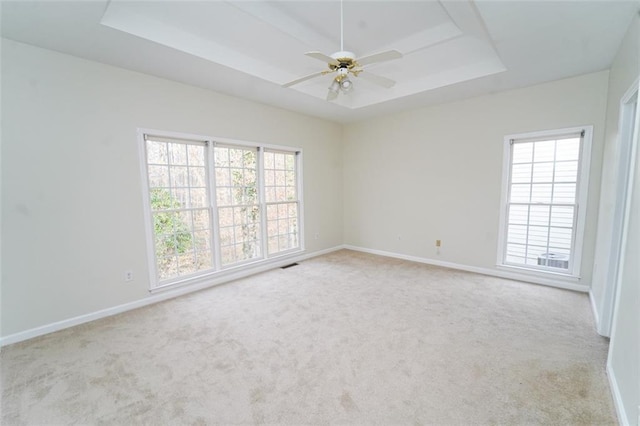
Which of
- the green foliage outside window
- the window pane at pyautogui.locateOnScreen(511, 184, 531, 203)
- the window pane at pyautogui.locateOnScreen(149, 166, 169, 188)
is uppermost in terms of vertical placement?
the window pane at pyautogui.locateOnScreen(149, 166, 169, 188)

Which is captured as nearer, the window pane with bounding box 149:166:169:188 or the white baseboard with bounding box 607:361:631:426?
the white baseboard with bounding box 607:361:631:426

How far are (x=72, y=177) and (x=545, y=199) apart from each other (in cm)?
584

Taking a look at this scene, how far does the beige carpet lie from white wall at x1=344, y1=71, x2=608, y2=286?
1262 mm

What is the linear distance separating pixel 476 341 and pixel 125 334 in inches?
133

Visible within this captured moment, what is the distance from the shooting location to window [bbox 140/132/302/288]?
344 cm

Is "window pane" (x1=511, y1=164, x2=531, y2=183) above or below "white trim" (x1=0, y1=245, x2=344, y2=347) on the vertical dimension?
above

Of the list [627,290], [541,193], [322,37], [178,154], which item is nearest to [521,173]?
[541,193]

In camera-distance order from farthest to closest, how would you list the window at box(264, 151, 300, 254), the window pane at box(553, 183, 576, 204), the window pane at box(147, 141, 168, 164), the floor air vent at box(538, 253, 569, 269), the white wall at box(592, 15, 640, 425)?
the window at box(264, 151, 300, 254)
the floor air vent at box(538, 253, 569, 269)
the window pane at box(553, 183, 576, 204)
the window pane at box(147, 141, 168, 164)
the white wall at box(592, 15, 640, 425)

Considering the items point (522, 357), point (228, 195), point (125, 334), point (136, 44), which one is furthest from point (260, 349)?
point (136, 44)

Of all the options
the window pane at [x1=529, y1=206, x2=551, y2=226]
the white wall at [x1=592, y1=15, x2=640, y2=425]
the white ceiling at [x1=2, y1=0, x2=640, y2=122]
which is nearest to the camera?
the white wall at [x1=592, y1=15, x2=640, y2=425]

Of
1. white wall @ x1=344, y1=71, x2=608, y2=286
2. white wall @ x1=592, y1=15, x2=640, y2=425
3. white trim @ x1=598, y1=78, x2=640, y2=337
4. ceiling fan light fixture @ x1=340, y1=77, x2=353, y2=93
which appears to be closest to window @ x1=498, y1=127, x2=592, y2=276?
white wall @ x1=344, y1=71, x2=608, y2=286

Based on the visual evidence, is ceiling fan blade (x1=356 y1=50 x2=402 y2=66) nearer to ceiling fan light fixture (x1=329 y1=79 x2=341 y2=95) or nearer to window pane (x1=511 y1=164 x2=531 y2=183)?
ceiling fan light fixture (x1=329 y1=79 x2=341 y2=95)

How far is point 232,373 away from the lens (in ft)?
6.81

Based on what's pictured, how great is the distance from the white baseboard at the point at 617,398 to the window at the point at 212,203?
161 inches
